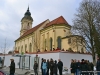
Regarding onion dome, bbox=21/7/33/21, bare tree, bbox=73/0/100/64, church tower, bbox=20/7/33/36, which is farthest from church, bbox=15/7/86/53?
onion dome, bbox=21/7/33/21

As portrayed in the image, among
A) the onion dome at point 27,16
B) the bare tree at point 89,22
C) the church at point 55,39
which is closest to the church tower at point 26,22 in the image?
the onion dome at point 27,16

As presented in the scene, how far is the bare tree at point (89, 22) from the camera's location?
92.2 ft

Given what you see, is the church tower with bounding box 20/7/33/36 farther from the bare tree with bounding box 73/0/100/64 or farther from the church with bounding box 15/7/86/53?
the bare tree with bounding box 73/0/100/64

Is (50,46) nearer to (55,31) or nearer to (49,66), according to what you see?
(55,31)

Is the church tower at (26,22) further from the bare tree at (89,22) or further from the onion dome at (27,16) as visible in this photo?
the bare tree at (89,22)

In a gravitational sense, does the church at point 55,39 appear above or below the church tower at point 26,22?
below

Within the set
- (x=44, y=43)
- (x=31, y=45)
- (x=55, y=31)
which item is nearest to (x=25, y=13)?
(x=31, y=45)

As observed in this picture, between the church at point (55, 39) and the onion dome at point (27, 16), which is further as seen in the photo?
the onion dome at point (27, 16)

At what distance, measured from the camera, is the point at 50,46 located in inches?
1682

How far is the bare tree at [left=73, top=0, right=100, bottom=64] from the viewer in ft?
92.2

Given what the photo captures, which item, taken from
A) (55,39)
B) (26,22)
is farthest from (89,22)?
(26,22)

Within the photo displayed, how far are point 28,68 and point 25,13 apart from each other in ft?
145

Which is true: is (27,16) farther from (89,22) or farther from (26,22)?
(89,22)

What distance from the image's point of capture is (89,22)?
28969mm
